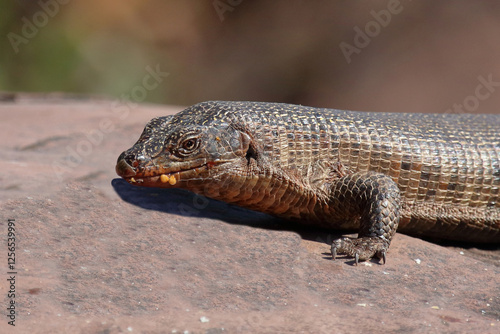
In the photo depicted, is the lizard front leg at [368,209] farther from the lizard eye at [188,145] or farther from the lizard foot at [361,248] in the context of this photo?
the lizard eye at [188,145]

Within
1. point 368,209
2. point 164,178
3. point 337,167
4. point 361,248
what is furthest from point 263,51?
point 361,248

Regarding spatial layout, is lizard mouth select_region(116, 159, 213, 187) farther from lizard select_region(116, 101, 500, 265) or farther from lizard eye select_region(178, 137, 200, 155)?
lizard eye select_region(178, 137, 200, 155)

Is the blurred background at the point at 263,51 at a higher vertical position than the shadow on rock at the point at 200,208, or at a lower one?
lower

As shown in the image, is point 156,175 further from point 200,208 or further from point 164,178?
point 200,208

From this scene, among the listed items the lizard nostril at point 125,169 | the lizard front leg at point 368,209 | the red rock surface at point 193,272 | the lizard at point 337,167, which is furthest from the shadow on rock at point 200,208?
the lizard nostril at point 125,169

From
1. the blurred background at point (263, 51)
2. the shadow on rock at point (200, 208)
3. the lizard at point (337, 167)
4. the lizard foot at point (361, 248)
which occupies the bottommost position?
the blurred background at point (263, 51)

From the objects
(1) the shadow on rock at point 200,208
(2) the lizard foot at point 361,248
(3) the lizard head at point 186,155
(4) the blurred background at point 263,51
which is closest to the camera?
(2) the lizard foot at point 361,248

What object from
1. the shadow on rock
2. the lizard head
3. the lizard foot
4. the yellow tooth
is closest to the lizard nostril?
the lizard head

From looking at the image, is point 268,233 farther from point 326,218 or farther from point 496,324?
point 496,324
